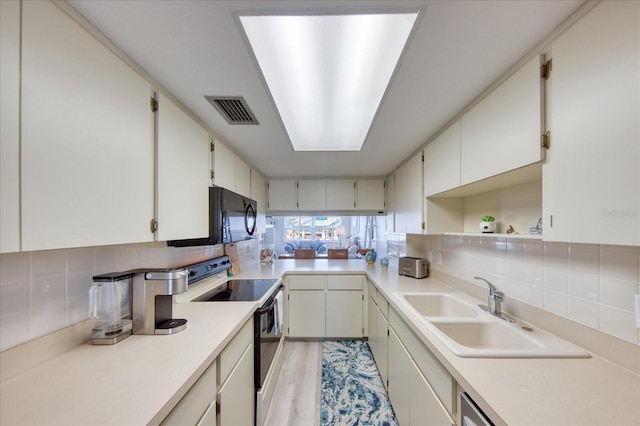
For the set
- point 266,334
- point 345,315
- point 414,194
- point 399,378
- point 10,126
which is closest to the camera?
point 10,126

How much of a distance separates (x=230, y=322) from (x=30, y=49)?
1253 mm

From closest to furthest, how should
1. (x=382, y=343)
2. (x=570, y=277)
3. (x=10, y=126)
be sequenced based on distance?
1. (x=10, y=126)
2. (x=570, y=277)
3. (x=382, y=343)

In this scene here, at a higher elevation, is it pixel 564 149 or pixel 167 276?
pixel 564 149

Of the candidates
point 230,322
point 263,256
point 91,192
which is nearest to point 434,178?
point 230,322

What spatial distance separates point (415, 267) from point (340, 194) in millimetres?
1357

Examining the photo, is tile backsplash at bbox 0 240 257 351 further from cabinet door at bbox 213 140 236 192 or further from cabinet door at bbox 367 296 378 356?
cabinet door at bbox 367 296 378 356

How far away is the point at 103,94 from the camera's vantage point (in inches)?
33.6

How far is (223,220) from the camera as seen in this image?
1.62m

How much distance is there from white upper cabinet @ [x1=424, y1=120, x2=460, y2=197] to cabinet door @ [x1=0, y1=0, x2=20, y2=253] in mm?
1829

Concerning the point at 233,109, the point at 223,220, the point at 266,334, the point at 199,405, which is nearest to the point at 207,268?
the point at 223,220

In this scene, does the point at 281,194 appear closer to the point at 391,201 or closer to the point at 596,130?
the point at 391,201

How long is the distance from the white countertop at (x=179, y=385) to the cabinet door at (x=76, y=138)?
45 centimetres

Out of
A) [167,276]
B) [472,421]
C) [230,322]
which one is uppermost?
[167,276]

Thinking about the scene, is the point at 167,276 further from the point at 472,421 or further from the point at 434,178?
the point at 434,178
